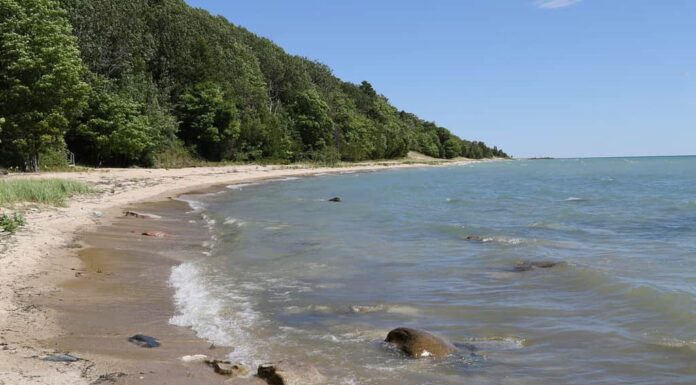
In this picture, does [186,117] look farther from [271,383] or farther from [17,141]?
[271,383]

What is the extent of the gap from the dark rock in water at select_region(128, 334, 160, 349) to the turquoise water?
2.45 feet

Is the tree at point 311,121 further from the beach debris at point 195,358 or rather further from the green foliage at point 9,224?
the beach debris at point 195,358

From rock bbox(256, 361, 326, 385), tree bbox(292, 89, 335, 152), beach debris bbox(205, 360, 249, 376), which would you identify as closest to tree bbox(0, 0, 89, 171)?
beach debris bbox(205, 360, 249, 376)

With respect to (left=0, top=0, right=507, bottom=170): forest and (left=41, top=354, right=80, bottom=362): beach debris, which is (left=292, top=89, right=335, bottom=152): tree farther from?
(left=41, top=354, right=80, bottom=362): beach debris

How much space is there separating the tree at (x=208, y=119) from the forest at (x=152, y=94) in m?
0.12

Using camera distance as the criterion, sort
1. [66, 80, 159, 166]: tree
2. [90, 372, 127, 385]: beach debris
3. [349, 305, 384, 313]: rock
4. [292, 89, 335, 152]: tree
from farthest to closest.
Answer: [292, 89, 335, 152]: tree → [66, 80, 159, 166]: tree → [349, 305, 384, 313]: rock → [90, 372, 127, 385]: beach debris

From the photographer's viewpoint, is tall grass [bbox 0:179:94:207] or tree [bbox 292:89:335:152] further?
tree [bbox 292:89:335:152]

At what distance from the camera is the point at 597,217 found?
2481cm

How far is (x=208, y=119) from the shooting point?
203ft

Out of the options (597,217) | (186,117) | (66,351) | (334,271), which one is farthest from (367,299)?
(186,117)

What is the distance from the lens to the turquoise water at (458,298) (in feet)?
22.3

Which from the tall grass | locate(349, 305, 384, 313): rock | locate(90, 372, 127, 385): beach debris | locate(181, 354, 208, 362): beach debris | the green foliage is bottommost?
locate(349, 305, 384, 313): rock

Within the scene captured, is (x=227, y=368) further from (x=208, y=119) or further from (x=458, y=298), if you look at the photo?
(x=208, y=119)

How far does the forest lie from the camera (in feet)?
111
